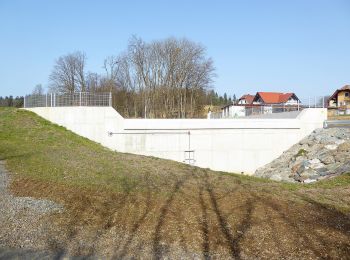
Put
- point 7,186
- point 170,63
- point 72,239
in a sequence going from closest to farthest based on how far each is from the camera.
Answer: point 72,239
point 7,186
point 170,63

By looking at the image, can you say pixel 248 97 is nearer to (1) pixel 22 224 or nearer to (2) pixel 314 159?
(2) pixel 314 159

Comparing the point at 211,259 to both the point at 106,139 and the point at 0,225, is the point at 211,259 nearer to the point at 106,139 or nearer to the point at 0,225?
the point at 0,225

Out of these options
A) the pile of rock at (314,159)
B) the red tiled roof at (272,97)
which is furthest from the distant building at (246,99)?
the pile of rock at (314,159)

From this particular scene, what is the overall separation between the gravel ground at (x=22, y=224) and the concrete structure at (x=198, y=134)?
44.5 ft

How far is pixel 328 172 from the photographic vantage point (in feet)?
57.8

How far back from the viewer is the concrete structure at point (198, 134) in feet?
→ 73.6

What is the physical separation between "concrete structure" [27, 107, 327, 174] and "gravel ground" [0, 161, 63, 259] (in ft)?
44.5

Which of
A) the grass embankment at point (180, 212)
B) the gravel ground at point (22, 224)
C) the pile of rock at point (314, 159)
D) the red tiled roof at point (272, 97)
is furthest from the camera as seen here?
the red tiled roof at point (272, 97)

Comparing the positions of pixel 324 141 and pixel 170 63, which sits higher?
pixel 170 63

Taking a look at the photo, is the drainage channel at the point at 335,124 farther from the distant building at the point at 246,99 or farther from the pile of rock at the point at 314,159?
the distant building at the point at 246,99

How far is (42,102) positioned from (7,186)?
51.8 feet

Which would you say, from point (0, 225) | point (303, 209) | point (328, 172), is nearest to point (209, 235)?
point (303, 209)

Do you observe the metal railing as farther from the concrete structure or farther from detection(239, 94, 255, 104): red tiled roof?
detection(239, 94, 255, 104): red tiled roof

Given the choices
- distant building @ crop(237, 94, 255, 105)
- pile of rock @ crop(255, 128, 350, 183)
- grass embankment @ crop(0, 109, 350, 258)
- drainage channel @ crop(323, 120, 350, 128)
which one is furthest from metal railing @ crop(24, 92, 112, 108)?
distant building @ crop(237, 94, 255, 105)
